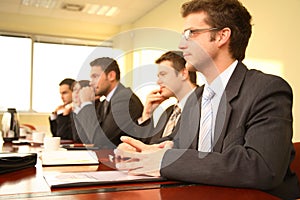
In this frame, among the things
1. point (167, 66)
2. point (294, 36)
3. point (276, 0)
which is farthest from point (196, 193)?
point (276, 0)

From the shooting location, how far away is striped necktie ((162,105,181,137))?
184 cm

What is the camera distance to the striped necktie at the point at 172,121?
1.84 m

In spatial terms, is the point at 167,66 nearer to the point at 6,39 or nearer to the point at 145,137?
the point at 145,137

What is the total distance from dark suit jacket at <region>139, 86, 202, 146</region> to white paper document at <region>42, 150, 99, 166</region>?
380 mm

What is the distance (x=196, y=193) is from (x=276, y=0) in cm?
272

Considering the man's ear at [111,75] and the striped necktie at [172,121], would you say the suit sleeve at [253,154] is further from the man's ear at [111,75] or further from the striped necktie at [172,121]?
the man's ear at [111,75]

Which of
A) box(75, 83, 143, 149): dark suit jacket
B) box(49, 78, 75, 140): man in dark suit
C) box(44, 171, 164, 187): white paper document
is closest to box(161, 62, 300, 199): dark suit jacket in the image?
box(44, 171, 164, 187): white paper document

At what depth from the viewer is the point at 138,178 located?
1028mm

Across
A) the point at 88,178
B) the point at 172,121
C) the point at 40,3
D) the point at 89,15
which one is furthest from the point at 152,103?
the point at 89,15

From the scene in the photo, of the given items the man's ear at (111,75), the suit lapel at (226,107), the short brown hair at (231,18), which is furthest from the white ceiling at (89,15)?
the suit lapel at (226,107)

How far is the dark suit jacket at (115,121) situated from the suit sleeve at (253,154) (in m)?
1.44

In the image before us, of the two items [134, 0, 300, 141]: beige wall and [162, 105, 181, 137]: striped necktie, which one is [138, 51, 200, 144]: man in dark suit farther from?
[134, 0, 300, 141]: beige wall

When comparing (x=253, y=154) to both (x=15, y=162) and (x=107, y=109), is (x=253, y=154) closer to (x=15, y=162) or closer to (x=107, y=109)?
(x=15, y=162)

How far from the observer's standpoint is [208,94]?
138 centimetres
